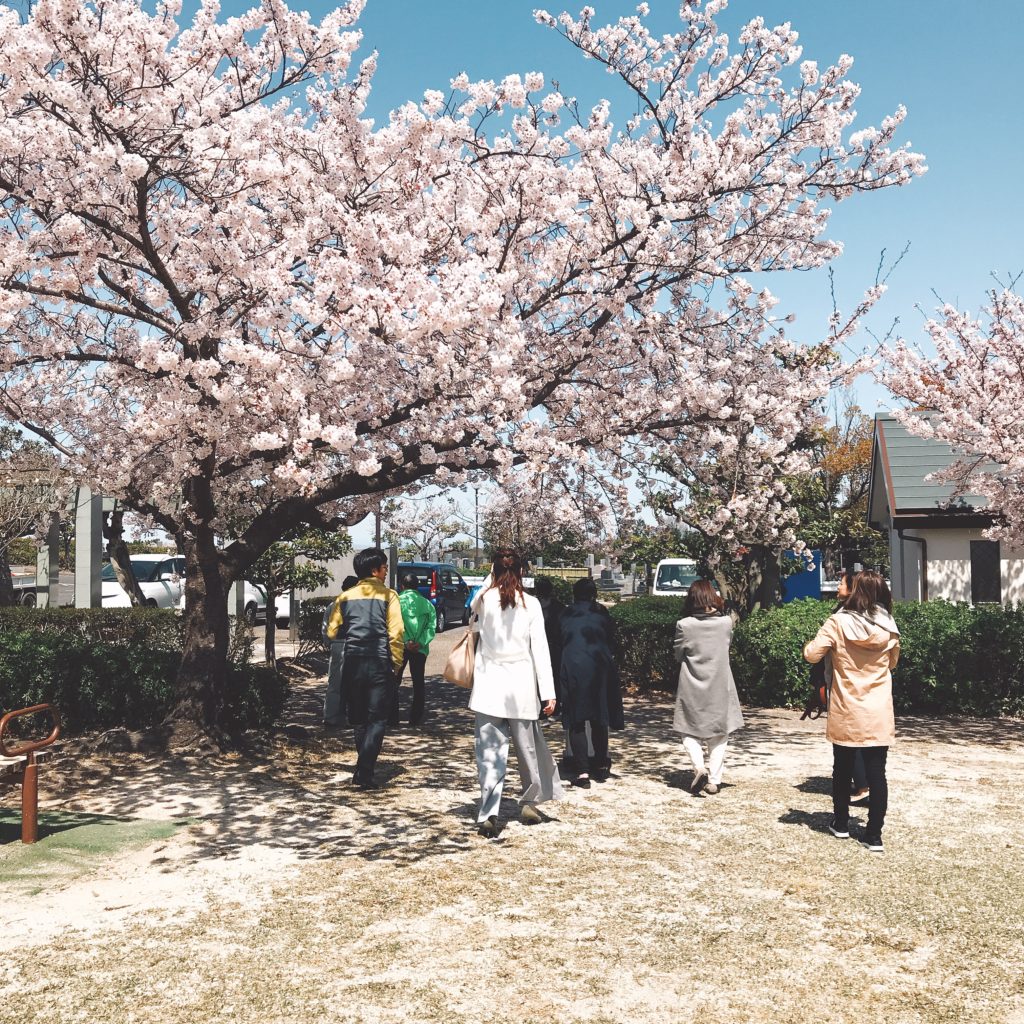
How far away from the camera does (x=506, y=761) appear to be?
6773mm

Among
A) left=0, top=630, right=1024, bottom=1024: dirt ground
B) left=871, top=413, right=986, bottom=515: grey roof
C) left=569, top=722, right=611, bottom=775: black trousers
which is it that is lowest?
left=0, top=630, right=1024, bottom=1024: dirt ground

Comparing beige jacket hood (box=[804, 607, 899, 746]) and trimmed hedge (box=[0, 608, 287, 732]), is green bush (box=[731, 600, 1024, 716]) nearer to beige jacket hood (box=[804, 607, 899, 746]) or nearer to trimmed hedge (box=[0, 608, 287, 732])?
beige jacket hood (box=[804, 607, 899, 746])

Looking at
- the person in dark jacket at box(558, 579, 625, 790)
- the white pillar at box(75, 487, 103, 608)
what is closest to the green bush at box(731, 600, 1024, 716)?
the person in dark jacket at box(558, 579, 625, 790)

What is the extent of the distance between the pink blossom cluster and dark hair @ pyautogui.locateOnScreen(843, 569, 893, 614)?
3085 millimetres

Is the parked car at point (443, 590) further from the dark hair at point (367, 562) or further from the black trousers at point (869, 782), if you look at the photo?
the black trousers at point (869, 782)

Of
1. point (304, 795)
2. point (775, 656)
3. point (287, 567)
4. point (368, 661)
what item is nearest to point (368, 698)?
point (368, 661)

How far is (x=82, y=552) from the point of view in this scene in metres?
17.6

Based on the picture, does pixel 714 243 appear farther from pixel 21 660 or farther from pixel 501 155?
pixel 21 660

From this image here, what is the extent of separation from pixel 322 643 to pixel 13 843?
1101cm

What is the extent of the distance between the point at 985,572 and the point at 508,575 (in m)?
13.9

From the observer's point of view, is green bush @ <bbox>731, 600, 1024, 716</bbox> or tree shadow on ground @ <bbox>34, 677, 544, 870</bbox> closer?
tree shadow on ground @ <bbox>34, 677, 544, 870</bbox>

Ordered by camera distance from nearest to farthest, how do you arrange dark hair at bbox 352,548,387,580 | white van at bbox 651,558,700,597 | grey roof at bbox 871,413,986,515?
dark hair at bbox 352,548,387,580 < grey roof at bbox 871,413,986,515 < white van at bbox 651,558,700,597

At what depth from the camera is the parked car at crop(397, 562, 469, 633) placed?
2494 cm

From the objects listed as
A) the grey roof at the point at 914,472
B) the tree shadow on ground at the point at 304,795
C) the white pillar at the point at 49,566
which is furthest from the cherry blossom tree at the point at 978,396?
the white pillar at the point at 49,566
